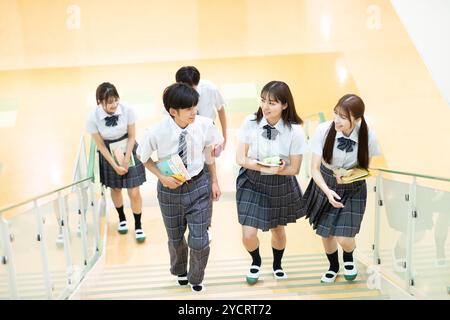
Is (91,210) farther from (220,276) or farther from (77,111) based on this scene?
(77,111)

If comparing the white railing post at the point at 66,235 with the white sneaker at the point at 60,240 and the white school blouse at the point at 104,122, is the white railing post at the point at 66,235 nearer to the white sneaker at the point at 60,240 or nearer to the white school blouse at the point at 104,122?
the white sneaker at the point at 60,240

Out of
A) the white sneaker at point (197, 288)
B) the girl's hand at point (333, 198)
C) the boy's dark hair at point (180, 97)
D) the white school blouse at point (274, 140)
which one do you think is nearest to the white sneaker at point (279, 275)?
the white sneaker at point (197, 288)

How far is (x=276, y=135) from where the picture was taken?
235 cm

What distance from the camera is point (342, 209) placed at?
7.80 ft

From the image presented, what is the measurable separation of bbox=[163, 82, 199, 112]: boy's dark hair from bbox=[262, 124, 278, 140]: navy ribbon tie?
47cm

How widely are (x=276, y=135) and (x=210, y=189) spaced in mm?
468

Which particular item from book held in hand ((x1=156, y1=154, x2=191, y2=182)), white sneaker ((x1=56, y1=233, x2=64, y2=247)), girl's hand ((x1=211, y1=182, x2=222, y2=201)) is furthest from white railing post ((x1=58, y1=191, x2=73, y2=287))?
girl's hand ((x1=211, y1=182, x2=222, y2=201))

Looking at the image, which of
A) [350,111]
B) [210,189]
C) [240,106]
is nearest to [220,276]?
[210,189]

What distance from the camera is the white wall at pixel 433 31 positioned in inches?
108

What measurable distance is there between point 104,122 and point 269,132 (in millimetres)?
1335

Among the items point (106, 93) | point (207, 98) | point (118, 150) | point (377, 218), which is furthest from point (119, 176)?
point (377, 218)

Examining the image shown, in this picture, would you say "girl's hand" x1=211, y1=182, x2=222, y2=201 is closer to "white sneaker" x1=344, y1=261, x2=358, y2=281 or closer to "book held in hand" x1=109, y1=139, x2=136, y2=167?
"white sneaker" x1=344, y1=261, x2=358, y2=281

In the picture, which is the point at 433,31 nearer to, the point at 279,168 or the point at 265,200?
the point at 279,168
